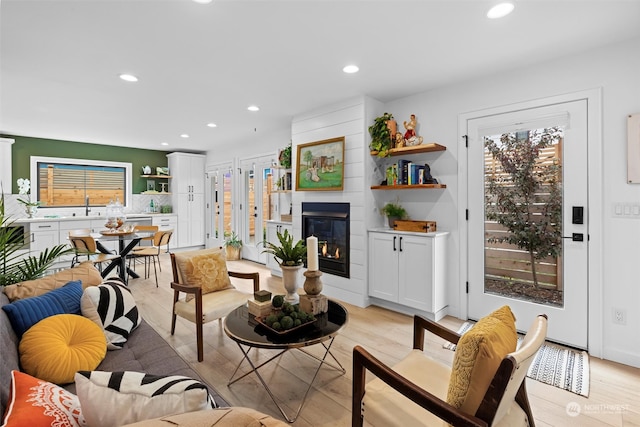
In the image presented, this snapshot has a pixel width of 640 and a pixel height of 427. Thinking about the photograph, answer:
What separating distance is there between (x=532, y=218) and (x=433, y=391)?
7.38 feet

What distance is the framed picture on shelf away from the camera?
404 centimetres

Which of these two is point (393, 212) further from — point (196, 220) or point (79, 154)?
point (79, 154)

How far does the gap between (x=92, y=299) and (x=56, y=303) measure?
18 cm

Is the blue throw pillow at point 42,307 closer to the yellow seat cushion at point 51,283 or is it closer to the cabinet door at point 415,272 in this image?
the yellow seat cushion at point 51,283

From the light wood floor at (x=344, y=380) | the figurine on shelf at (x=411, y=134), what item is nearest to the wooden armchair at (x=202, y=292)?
the light wood floor at (x=344, y=380)

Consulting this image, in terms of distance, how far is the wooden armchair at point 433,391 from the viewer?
1.04 meters

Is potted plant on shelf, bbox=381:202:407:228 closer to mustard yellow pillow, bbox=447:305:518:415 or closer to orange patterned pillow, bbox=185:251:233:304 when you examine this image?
orange patterned pillow, bbox=185:251:233:304

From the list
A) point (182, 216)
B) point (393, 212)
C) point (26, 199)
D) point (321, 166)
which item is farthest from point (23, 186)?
point (393, 212)

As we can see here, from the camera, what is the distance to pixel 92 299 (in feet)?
6.30

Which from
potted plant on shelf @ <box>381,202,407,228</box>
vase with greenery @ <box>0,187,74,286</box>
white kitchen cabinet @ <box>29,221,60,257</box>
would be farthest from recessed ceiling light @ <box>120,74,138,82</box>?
white kitchen cabinet @ <box>29,221,60,257</box>

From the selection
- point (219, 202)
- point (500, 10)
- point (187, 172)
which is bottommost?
point (219, 202)

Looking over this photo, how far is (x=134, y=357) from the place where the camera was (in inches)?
70.9

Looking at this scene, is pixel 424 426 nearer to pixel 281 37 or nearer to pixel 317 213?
pixel 281 37

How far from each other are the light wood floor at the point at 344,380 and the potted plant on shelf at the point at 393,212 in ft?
3.68
